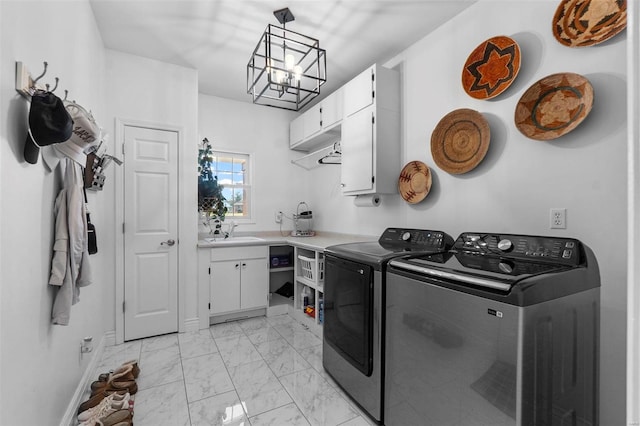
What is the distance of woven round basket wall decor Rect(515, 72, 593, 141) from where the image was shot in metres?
1.56

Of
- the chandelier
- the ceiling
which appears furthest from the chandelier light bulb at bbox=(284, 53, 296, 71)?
the ceiling

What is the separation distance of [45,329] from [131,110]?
2.21 metres

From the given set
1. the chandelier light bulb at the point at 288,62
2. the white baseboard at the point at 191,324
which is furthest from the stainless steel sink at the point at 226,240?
the chandelier light bulb at the point at 288,62

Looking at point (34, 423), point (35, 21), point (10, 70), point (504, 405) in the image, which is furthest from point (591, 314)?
point (35, 21)

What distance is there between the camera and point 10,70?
111 centimetres

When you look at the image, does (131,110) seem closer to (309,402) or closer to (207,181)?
(207,181)

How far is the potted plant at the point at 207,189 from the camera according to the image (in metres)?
3.37

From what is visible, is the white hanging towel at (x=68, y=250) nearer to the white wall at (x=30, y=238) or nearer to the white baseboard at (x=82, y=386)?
the white wall at (x=30, y=238)

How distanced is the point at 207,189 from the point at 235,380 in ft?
6.56

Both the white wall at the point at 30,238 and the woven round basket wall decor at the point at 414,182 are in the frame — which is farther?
the woven round basket wall decor at the point at 414,182

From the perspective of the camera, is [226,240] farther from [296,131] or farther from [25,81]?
[25,81]

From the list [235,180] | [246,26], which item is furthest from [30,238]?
[235,180]

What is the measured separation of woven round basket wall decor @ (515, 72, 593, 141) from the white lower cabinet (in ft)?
8.88

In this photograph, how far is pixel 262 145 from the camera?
4074 millimetres
